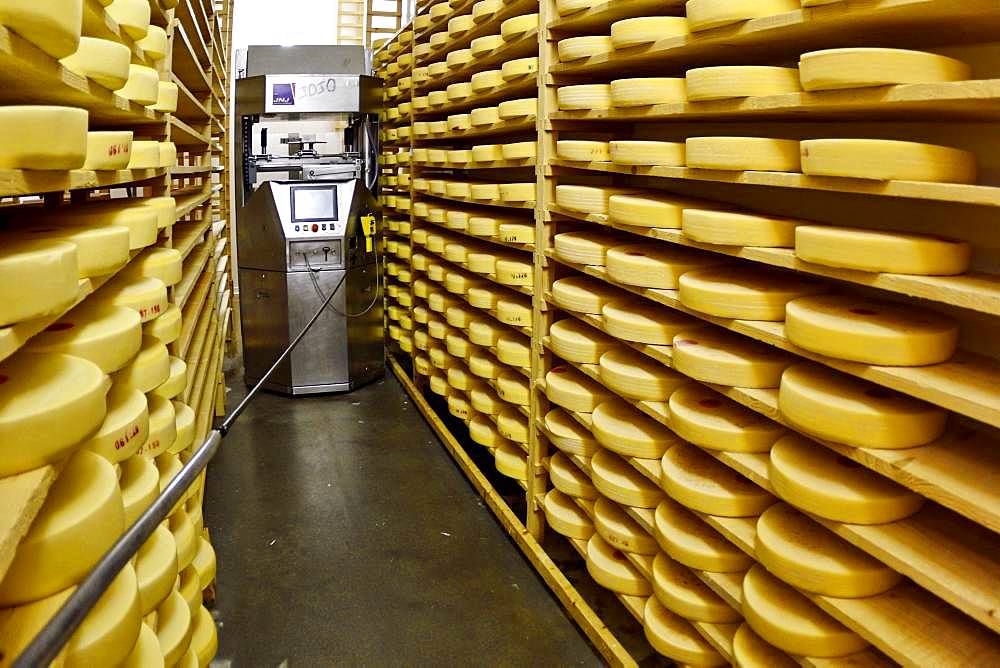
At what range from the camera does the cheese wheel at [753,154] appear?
1719mm

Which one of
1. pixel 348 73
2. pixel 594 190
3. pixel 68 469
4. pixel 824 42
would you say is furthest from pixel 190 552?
pixel 348 73

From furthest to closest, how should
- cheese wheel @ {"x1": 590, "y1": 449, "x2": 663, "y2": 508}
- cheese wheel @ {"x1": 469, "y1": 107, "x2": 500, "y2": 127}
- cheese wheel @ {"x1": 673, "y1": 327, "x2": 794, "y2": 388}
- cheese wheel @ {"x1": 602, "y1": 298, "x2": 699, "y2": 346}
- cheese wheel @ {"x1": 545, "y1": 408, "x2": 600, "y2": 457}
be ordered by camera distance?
cheese wheel @ {"x1": 469, "y1": 107, "x2": 500, "y2": 127} → cheese wheel @ {"x1": 545, "y1": 408, "x2": 600, "y2": 457} → cheese wheel @ {"x1": 590, "y1": 449, "x2": 663, "y2": 508} → cheese wheel @ {"x1": 602, "y1": 298, "x2": 699, "y2": 346} → cheese wheel @ {"x1": 673, "y1": 327, "x2": 794, "y2": 388}

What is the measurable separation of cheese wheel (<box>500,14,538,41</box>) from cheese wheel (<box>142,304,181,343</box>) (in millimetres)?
1424

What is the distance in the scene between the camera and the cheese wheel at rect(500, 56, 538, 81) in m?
2.86

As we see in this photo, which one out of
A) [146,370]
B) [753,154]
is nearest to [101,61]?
[146,370]

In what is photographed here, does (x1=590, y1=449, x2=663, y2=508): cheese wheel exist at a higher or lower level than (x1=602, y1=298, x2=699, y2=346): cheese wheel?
lower

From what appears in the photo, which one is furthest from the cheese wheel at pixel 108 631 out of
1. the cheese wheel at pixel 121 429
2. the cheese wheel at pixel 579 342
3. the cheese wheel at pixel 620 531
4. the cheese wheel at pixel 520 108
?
the cheese wheel at pixel 520 108

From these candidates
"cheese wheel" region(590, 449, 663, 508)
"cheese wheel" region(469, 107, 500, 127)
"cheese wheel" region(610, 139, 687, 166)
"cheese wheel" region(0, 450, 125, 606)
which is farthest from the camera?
"cheese wheel" region(469, 107, 500, 127)

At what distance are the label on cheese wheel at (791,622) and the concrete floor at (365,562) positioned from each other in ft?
2.76

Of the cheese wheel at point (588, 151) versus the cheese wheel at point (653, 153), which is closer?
the cheese wheel at point (653, 153)

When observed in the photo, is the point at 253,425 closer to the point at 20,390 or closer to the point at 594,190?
the point at 594,190

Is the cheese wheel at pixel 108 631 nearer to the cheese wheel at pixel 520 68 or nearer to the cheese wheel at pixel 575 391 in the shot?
the cheese wheel at pixel 575 391

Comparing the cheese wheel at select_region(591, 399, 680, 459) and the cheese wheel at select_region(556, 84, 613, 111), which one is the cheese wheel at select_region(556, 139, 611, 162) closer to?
the cheese wheel at select_region(556, 84, 613, 111)

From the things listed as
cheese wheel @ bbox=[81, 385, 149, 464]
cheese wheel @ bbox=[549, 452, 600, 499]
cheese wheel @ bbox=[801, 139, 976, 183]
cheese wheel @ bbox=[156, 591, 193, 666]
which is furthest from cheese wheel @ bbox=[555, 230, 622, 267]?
cheese wheel @ bbox=[156, 591, 193, 666]
